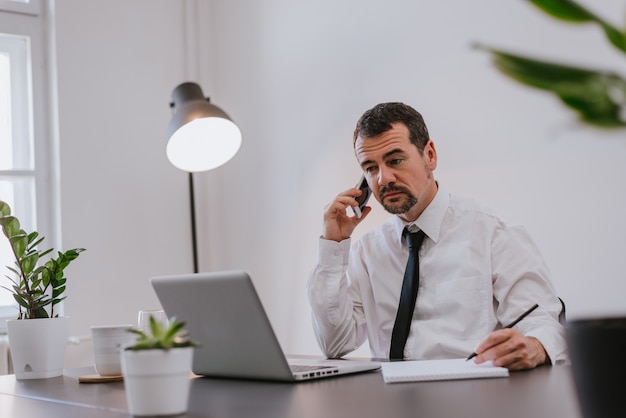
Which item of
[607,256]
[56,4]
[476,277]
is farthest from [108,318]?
[607,256]

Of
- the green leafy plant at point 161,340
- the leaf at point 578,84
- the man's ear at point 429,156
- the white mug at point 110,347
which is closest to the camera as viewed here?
the leaf at point 578,84

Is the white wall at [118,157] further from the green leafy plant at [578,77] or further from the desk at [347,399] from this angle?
the green leafy plant at [578,77]

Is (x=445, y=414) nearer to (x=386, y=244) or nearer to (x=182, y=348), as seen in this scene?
(x=182, y=348)

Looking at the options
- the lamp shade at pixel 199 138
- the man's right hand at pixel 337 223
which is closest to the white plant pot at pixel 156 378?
the man's right hand at pixel 337 223

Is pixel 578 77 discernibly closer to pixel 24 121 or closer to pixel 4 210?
pixel 4 210

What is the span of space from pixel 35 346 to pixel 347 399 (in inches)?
38.1

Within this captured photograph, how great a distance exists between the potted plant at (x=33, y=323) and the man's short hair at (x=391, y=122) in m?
0.91

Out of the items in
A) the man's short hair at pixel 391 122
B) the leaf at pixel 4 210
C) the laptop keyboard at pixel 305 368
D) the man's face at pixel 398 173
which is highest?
the man's short hair at pixel 391 122

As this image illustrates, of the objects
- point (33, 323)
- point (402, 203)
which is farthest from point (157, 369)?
point (402, 203)

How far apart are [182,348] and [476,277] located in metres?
1.25

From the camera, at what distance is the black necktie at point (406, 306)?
2.05 m

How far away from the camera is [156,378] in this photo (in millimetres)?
1006

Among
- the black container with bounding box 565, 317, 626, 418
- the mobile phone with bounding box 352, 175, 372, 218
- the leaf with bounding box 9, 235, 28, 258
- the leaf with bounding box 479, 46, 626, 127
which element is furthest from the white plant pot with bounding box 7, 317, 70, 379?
the leaf with bounding box 479, 46, 626, 127

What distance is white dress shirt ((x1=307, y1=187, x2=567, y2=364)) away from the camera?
6.72 ft
